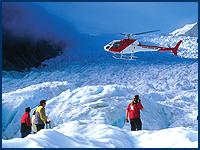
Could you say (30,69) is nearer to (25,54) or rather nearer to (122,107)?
(25,54)

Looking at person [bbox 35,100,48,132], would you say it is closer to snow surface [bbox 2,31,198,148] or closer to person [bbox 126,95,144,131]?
snow surface [bbox 2,31,198,148]

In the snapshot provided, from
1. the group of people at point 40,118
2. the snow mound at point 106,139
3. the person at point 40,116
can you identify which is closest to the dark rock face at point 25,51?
the group of people at point 40,118

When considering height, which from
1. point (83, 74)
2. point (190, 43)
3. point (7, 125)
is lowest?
point (7, 125)

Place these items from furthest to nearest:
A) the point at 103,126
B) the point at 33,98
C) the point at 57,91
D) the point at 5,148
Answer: the point at 57,91, the point at 33,98, the point at 103,126, the point at 5,148

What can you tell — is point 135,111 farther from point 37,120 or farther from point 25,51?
point 25,51

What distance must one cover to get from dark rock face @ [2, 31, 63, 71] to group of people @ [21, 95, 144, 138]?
3760 centimetres

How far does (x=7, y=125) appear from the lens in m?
22.0

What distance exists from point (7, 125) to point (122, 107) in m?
5.48

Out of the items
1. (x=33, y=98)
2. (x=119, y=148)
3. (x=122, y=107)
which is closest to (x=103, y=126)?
(x=119, y=148)

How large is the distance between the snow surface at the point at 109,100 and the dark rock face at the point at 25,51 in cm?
235

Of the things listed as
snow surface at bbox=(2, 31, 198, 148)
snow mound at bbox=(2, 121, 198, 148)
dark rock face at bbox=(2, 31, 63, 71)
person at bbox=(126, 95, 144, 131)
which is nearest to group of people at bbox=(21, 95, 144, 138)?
person at bbox=(126, 95, 144, 131)

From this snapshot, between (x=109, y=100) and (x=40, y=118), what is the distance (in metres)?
12.0

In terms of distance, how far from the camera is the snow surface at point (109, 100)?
25.9 ft

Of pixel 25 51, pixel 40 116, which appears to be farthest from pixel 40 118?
pixel 25 51
